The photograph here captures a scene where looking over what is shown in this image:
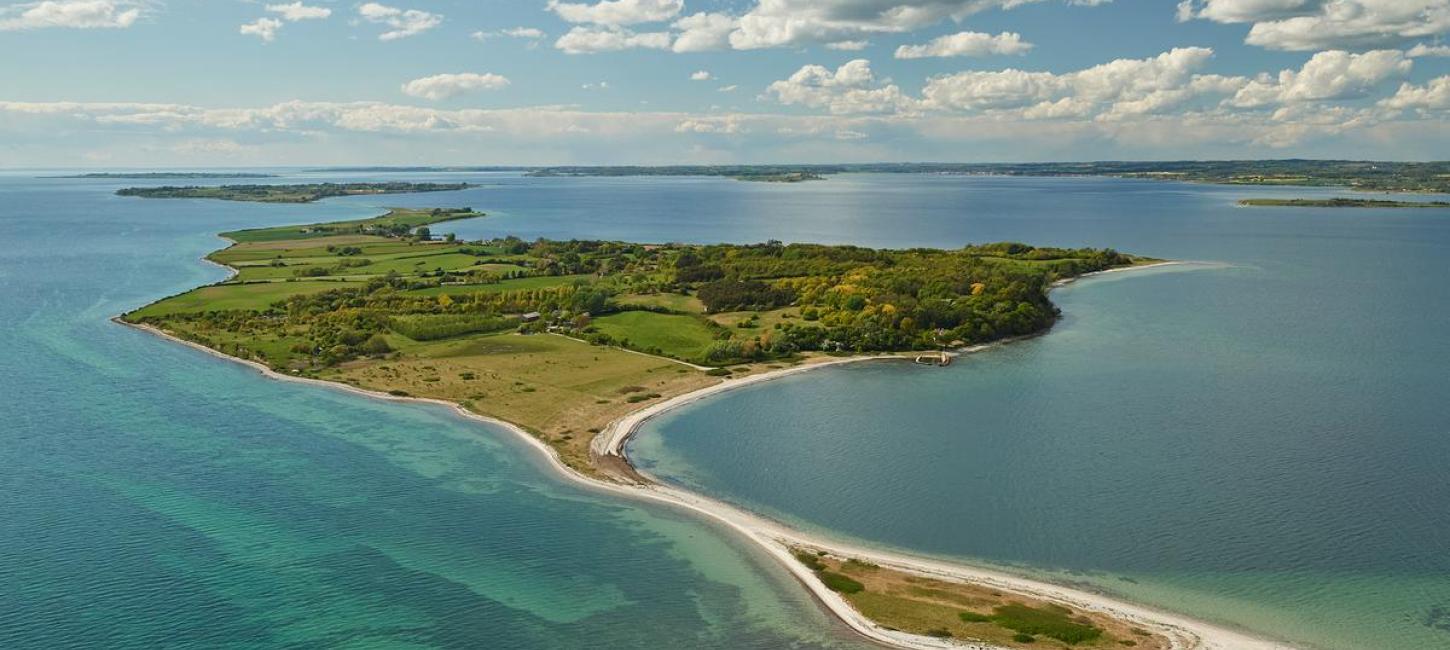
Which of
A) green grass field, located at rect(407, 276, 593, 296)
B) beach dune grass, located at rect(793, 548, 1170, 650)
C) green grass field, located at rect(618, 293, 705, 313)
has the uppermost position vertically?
green grass field, located at rect(407, 276, 593, 296)

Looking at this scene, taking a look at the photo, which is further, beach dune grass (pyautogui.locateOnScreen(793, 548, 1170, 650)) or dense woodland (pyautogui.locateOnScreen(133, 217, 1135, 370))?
dense woodland (pyautogui.locateOnScreen(133, 217, 1135, 370))

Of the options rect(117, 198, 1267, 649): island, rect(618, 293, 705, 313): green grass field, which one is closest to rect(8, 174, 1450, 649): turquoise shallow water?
rect(117, 198, 1267, 649): island

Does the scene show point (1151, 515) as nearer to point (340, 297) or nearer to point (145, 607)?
point (145, 607)

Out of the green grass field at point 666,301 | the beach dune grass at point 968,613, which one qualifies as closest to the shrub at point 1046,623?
the beach dune grass at point 968,613

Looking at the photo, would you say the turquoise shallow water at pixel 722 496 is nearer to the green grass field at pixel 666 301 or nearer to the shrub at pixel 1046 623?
the shrub at pixel 1046 623

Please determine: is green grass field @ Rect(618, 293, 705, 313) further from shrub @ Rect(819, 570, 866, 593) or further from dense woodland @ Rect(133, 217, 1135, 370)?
shrub @ Rect(819, 570, 866, 593)

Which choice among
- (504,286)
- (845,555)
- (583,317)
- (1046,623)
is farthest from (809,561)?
(504,286)

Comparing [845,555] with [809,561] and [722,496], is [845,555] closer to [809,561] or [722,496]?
[809,561]

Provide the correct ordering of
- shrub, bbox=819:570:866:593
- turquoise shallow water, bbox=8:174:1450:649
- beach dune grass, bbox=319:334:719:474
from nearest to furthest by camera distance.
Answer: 1. turquoise shallow water, bbox=8:174:1450:649
2. shrub, bbox=819:570:866:593
3. beach dune grass, bbox=319:334:719:474
